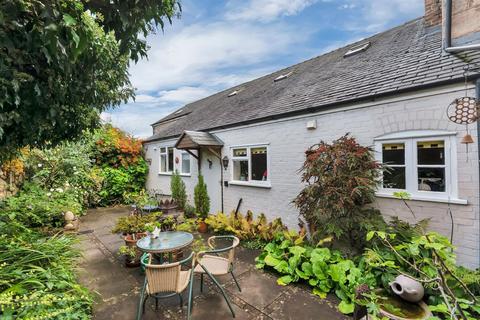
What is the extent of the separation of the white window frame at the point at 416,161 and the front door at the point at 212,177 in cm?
550

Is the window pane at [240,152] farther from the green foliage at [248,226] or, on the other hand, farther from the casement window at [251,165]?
the green foliage at [248,226]

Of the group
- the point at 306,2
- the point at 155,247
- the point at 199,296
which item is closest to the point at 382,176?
the point at 199,296

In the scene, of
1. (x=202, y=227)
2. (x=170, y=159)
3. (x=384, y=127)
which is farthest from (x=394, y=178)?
(x=170, y=159)

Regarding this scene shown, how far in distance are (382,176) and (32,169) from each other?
11707 mm

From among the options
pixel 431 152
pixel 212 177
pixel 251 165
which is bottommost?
pixel 212 177

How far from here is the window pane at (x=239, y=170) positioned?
8352mm

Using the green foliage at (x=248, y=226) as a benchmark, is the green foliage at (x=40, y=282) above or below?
above

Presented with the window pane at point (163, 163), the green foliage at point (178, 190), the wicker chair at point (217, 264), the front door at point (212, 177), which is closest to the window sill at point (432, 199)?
the wicker chair at point (217, 264)

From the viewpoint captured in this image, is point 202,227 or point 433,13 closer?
point 433,13

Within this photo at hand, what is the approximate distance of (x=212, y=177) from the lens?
30.6 feet

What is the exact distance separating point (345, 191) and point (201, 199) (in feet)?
20.5

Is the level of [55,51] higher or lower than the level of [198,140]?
higher

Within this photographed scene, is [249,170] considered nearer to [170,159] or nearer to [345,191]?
[345,191]

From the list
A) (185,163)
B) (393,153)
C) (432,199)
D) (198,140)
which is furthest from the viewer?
(185,163)
